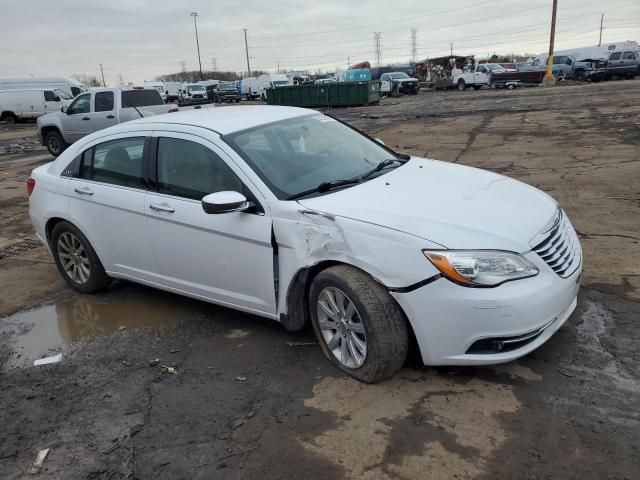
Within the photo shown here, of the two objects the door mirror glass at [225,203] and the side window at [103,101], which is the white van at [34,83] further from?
the door mirror glass at [225,203]

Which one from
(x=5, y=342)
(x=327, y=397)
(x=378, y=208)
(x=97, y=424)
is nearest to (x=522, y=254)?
(x=378, y=208)

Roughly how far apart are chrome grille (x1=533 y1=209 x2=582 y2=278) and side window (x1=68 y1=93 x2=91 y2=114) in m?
14.2

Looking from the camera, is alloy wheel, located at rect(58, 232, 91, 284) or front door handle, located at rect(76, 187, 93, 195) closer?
front door handle, located at rect(76, 187, 93, 195)

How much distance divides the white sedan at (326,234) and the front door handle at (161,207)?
0.04 feet

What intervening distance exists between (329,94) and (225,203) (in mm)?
29061

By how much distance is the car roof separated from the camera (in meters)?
4.12

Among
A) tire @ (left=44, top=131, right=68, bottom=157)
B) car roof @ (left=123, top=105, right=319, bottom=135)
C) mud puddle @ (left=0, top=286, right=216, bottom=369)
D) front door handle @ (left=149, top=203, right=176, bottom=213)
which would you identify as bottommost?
mud puddle @ (left=0, top=286, right=216, bottom=369)

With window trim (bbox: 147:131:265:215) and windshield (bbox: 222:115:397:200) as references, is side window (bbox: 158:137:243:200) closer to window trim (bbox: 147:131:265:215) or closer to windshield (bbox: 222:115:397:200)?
window trim (bbox: 147:131:265:215)

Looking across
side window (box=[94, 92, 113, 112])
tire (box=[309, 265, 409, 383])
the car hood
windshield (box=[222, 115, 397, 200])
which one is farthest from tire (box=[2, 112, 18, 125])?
tire (box=[309, 265, 409, 383])

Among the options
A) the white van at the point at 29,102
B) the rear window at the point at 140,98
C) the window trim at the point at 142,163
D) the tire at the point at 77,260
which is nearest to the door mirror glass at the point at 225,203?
the window trim at the point at 142,163

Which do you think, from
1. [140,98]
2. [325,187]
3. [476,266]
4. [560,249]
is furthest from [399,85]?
[476,266]

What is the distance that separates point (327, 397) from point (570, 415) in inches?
52.3

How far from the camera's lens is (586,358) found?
11.1ft

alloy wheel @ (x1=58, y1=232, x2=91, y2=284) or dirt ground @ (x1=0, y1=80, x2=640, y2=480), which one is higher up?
alloy wheel @ (x1=58, y1=232, x2=91, y2=284)
